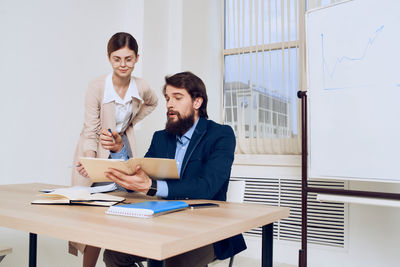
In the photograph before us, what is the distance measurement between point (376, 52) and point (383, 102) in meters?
0.27

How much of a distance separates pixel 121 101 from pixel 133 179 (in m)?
0.93

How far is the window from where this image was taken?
3025 mm

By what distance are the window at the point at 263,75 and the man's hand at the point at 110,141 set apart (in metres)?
1.70

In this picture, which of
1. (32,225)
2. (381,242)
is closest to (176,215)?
(32,225)

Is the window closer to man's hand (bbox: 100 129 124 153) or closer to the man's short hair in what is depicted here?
the man's short hair

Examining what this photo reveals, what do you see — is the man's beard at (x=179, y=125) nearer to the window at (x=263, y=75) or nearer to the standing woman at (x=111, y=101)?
the standing woman at (x=111, y=101)

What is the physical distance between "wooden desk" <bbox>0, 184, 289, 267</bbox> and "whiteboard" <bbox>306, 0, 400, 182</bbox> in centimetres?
101

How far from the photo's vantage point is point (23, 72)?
2.26m

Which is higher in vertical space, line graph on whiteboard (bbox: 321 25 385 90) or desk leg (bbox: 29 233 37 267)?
line graph on whiteboard (bbox: 321 25 385 90)

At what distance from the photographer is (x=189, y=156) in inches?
60.6

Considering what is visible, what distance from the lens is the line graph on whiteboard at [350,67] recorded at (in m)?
1.96

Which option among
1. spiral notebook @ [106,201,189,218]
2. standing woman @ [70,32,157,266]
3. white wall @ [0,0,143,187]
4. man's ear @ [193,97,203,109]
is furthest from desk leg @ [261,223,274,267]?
white wall @ [0,0,143,187]

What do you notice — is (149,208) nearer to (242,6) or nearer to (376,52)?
(376,52)

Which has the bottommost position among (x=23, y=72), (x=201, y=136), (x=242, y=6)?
(x=201, y=136)
